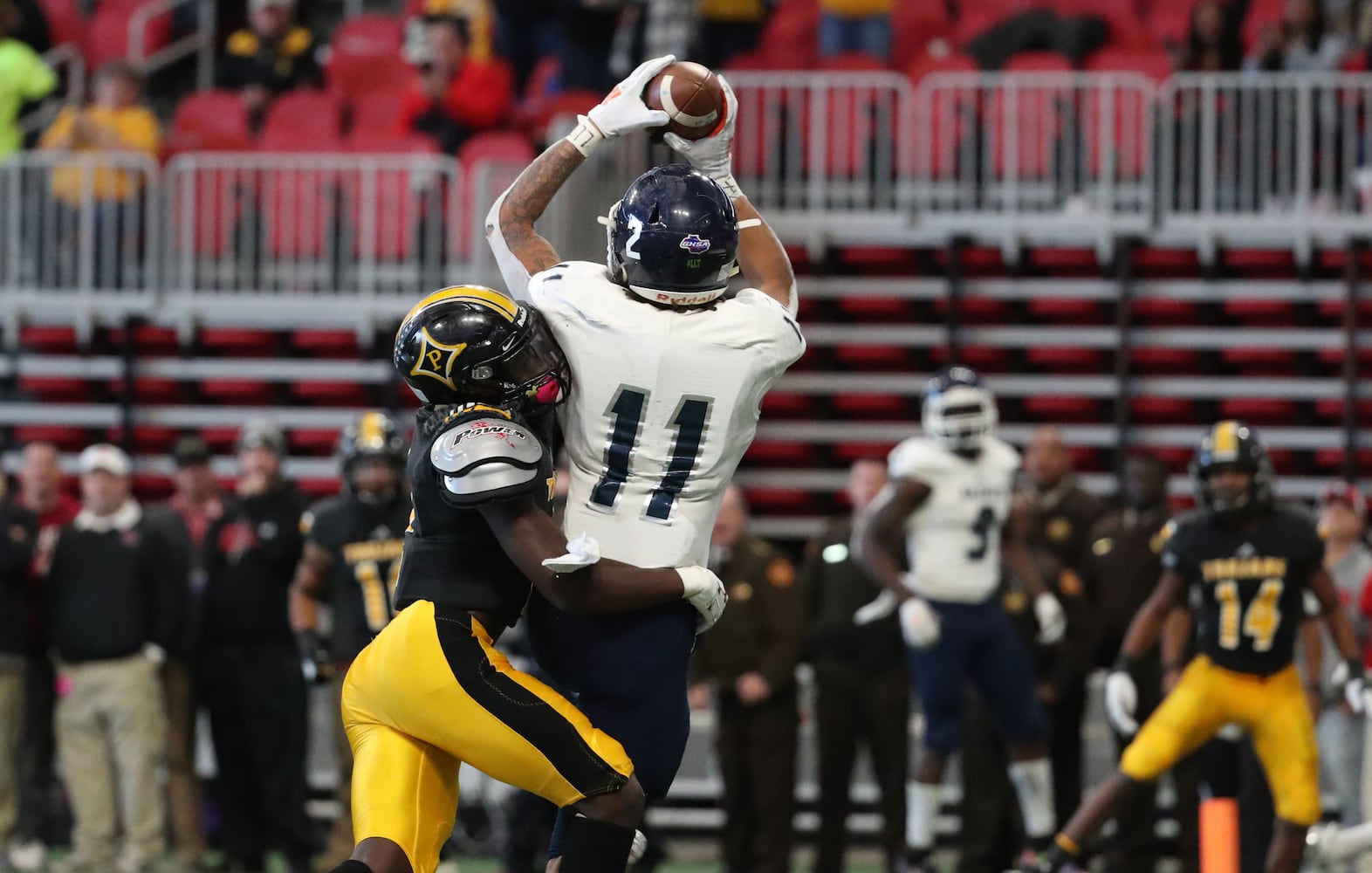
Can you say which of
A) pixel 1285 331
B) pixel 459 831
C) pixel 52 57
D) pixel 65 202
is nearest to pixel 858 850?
pixel 459 831

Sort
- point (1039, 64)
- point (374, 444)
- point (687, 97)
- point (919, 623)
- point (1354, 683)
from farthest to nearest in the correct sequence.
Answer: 1. point (1039, 64)
2. point (374, 444)
3. point (919, 623)
4. point (1354, 683)
5. point (687, 97)

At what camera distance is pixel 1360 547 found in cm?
951

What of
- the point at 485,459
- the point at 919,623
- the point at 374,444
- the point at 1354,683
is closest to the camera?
the point at 485,459

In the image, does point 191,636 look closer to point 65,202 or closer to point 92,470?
point 92,470

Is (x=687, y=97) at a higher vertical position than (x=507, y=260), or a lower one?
higher

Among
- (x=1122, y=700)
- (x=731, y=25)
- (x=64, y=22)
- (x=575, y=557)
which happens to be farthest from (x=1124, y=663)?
(x=64, y=22)

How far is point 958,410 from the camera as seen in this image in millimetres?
9234

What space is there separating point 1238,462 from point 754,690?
2.65 metres

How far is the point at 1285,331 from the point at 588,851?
27.0ft

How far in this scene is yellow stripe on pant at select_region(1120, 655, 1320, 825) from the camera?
7.90 metres

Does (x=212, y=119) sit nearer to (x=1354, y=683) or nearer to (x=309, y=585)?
(x=309, y=585)

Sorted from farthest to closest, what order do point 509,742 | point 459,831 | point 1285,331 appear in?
1. point 1285,331
2. point 459,831
3. point 509,742

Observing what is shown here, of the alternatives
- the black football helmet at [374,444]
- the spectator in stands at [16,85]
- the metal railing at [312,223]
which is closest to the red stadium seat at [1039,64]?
the metal railing at [312,223]

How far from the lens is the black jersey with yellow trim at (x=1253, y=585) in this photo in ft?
26.3
